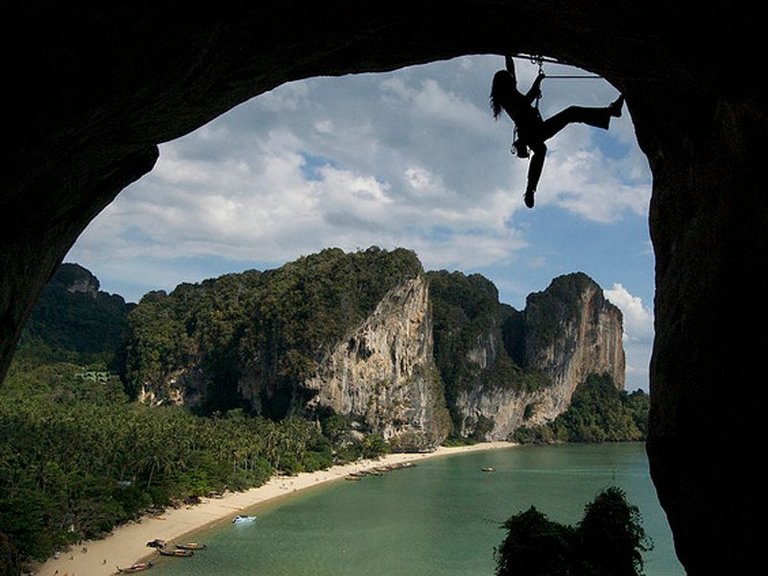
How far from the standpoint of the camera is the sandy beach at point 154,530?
68.5 ft

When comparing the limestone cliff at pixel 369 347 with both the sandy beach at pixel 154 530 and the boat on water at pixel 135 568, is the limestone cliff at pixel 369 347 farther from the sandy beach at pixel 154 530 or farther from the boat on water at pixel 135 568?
the boat on water at pixel 135 568

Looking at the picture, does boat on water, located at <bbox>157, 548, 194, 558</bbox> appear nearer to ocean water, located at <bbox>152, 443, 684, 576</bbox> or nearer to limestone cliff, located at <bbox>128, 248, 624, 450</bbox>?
ocean water, located at <bbox>152, 443, 684, 576</bbox>

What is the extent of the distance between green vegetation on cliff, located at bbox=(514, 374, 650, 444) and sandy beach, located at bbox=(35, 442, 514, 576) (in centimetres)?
5037

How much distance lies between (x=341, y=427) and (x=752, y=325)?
59.0 meters

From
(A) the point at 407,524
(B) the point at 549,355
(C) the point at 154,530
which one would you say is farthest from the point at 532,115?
(B) the point at 549,355

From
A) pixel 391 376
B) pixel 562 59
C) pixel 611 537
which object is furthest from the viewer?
pixel 391 376

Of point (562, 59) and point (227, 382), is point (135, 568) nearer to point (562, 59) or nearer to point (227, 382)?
point (562, 59)

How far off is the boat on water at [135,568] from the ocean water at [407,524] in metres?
0.41

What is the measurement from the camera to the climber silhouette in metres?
4.32

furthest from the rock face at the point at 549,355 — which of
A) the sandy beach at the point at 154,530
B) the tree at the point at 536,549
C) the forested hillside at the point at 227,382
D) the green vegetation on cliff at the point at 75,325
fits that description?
the tree at the point at 536,549

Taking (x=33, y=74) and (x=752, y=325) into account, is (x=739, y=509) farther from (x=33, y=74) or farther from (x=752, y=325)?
(x=33, y=74)

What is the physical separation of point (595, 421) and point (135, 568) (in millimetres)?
83973

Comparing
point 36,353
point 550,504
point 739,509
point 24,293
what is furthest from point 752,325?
point 36,353

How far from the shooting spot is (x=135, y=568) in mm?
21062
